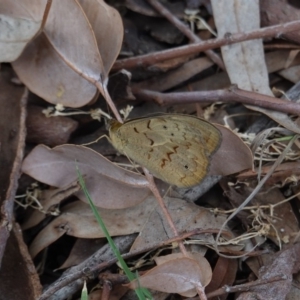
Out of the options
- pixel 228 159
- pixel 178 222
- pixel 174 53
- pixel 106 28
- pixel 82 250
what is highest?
pixel 106 28

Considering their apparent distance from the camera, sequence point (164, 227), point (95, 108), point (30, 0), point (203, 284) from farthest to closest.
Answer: point (95, 108) < point (30, 0) < point (164, 227) < point (203, 284)

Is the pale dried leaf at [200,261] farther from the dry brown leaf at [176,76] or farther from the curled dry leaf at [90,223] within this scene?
the dry brown leaf at [176,76]

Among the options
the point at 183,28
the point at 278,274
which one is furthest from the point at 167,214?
the point at 183,28

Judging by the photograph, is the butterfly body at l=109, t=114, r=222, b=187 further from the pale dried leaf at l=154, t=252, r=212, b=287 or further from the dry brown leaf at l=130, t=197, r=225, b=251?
the pale dried leaf at l=154, t=252, r=212, b=287

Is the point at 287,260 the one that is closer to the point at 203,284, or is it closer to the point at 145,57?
the point at 203,284

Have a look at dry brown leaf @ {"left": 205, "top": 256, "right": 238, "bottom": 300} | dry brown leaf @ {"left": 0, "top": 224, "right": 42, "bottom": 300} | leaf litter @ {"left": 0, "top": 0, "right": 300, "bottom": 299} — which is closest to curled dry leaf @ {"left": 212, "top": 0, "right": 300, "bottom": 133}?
leaf litter @ {"left": 0, "top": 0, "right": 300, "bottom": 299}

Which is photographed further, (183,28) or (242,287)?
(183,28)

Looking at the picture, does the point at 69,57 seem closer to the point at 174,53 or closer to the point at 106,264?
the point at 174,53

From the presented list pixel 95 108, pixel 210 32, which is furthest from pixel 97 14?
pixel 210 32
